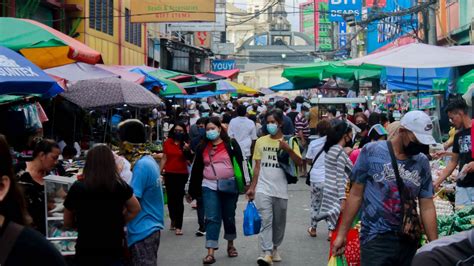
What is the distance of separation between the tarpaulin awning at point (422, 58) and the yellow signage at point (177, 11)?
10.4m

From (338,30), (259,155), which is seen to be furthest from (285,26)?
(259,155)

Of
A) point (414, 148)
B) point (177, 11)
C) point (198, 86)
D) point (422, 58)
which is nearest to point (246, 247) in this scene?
point (422, 58)

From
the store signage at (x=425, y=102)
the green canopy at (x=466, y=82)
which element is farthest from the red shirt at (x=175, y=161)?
the store signage at (x=425, y=102)

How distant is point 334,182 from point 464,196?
1402 mm

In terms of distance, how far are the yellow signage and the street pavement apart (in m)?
9.33

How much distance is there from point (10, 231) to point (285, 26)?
381 feet

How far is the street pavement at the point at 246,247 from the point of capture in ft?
32.6

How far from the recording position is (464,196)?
848cm

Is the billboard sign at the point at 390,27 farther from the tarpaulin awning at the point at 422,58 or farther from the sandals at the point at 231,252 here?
the sandals at the point at 231,252

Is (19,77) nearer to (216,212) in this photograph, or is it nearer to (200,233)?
(216,212)

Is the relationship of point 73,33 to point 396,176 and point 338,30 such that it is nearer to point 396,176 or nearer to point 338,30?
point 396,176

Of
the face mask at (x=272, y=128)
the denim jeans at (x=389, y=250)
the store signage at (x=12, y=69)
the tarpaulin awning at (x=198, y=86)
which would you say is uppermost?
the tarpaulin awning at (x=198, y=86)

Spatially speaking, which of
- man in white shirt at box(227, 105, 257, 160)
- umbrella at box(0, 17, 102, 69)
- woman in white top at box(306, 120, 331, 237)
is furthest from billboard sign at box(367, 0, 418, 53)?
umbrella at box(0, 17, 102, 69)

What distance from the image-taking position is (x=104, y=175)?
579cm
